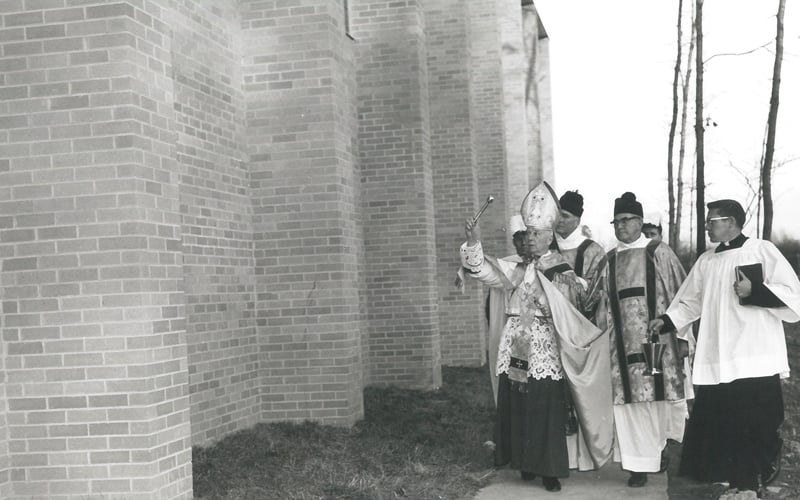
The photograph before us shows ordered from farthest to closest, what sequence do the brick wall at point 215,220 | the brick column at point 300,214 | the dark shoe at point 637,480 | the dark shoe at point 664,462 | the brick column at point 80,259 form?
the brick column at point 300,214 → the brick wall at point 215,220 → the dark shoe at point 664,462 → the dark shoe at point 637,480 → the brick column at point 80,259

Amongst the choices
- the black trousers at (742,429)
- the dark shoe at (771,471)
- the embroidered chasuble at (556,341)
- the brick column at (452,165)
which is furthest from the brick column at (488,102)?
the dark shoe at (771,471)

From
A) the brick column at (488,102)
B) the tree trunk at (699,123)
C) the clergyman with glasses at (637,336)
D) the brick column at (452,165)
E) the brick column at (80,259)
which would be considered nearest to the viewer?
the brick column at (80,259)

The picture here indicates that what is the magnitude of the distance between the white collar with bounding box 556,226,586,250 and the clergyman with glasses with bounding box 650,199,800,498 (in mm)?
1297

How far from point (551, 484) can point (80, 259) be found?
4.05m

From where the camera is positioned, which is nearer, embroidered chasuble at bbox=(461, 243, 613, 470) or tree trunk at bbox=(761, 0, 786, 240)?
embroidered chasuble at bbox=(461, 243, 613, 470)

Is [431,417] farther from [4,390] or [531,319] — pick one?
[4,390]

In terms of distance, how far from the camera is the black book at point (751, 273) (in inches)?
250

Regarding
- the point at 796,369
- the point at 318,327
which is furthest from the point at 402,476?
the point at 796,369

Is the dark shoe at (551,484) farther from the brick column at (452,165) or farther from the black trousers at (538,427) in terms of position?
the brick column at (452,165)

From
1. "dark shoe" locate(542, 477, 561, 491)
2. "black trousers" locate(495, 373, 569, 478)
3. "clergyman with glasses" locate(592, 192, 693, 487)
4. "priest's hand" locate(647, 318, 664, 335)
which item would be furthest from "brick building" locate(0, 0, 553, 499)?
"priest's hand" locate(647, 318, 664, 335)

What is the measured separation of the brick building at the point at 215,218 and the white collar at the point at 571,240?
2.43 m

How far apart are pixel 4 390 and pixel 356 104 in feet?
24.8

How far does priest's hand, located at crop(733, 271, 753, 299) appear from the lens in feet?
20.7

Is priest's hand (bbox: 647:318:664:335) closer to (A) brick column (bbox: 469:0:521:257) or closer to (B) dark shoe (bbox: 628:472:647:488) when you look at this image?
(B) dark shoe (bbox: 628:472:647:488)
